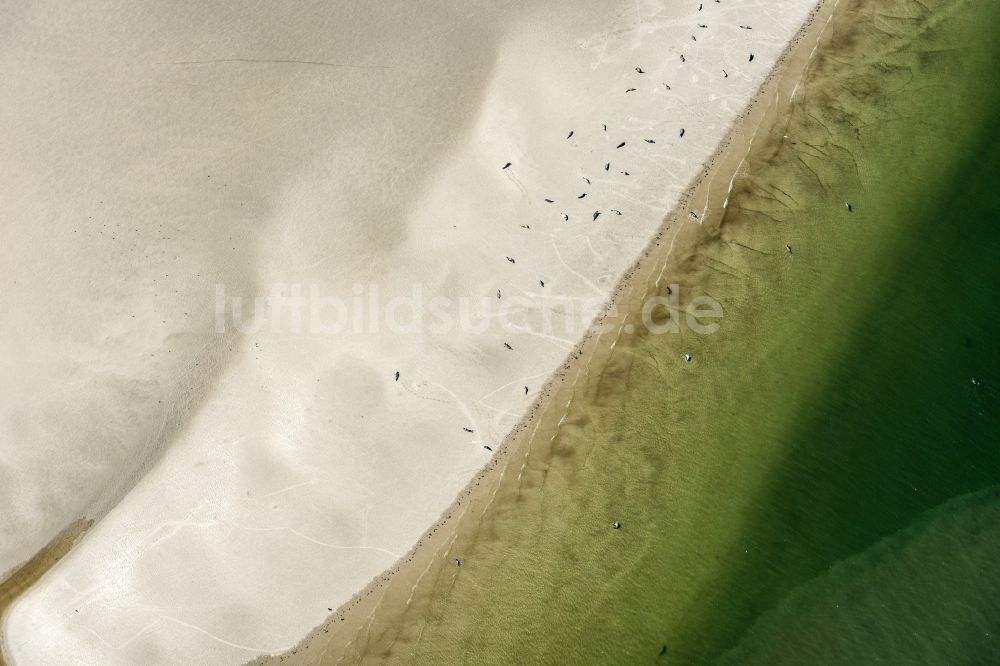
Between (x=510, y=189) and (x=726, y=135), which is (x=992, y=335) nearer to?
(x=726, y=135)

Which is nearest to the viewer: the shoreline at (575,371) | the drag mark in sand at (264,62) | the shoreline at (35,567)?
the shoreline at (35,567)

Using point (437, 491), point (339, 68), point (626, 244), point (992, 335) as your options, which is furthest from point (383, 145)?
point (992, 335)

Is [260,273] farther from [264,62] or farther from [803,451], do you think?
[803,451]

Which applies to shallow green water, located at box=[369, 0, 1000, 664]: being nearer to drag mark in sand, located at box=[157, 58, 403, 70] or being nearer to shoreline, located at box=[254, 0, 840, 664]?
shoreline, located at box=[254, 0, 840, 664]

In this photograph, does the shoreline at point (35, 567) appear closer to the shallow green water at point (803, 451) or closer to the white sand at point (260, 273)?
the white sand at point (260, 273)

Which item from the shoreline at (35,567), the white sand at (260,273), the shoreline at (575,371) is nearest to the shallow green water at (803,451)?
the shoreline at (575,371)

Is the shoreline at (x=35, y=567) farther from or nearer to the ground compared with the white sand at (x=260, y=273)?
nearer to the ground

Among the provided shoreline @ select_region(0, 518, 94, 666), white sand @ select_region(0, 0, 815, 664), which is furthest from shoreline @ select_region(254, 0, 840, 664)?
shoreline @ select_region(0, 518, 94, 666)
